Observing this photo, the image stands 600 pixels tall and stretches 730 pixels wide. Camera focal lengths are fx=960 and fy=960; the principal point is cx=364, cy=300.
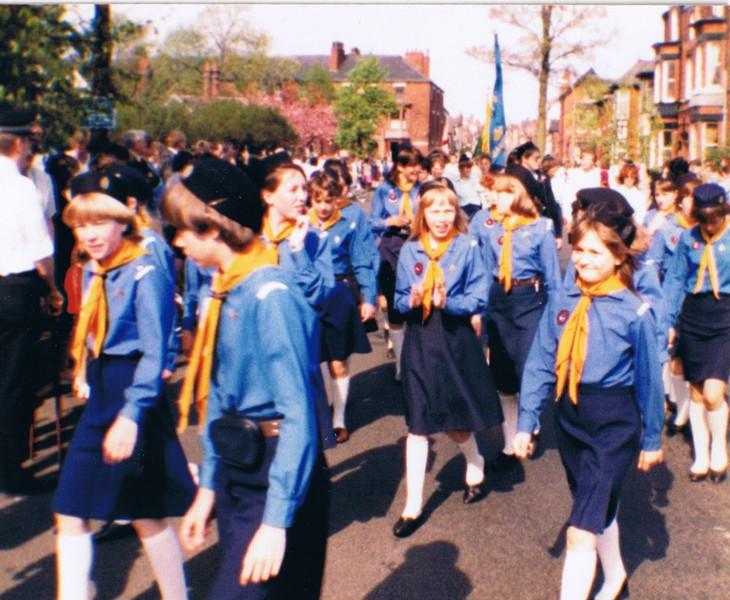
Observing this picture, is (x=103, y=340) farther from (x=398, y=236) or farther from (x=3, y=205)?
(x=398, y=236)

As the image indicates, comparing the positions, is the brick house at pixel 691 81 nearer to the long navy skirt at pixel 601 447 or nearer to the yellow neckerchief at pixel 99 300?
the long navy skirt at pixel 601 447

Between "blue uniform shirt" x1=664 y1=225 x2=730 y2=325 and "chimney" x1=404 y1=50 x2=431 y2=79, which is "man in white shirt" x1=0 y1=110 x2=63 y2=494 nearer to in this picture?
"blue uniform shirt" x1=664 y1=225 x2=730 y2=325

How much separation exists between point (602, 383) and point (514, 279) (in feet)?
7.65

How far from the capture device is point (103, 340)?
3.90 meters

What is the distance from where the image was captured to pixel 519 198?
6297 mm

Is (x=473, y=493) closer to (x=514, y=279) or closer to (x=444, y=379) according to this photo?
(x=444, y=379)

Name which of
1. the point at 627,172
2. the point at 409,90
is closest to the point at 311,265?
the point at 627,172

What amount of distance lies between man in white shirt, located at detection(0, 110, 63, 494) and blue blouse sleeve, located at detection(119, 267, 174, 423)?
91.0 inches

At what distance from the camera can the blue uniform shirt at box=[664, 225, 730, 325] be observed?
20.6 feet

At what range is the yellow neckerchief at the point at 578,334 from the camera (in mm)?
4117

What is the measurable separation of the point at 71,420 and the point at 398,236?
11.3 feet

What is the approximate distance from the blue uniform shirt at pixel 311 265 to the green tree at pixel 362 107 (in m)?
68.1

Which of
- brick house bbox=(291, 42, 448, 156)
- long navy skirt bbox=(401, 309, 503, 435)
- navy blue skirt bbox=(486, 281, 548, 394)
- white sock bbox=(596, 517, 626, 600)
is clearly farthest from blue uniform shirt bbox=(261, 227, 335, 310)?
brick house bbox=(291, 42, 448, 156)

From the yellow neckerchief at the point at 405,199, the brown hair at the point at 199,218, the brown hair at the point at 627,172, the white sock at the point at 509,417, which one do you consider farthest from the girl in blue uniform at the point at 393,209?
the brown hair at the point at 199,218
